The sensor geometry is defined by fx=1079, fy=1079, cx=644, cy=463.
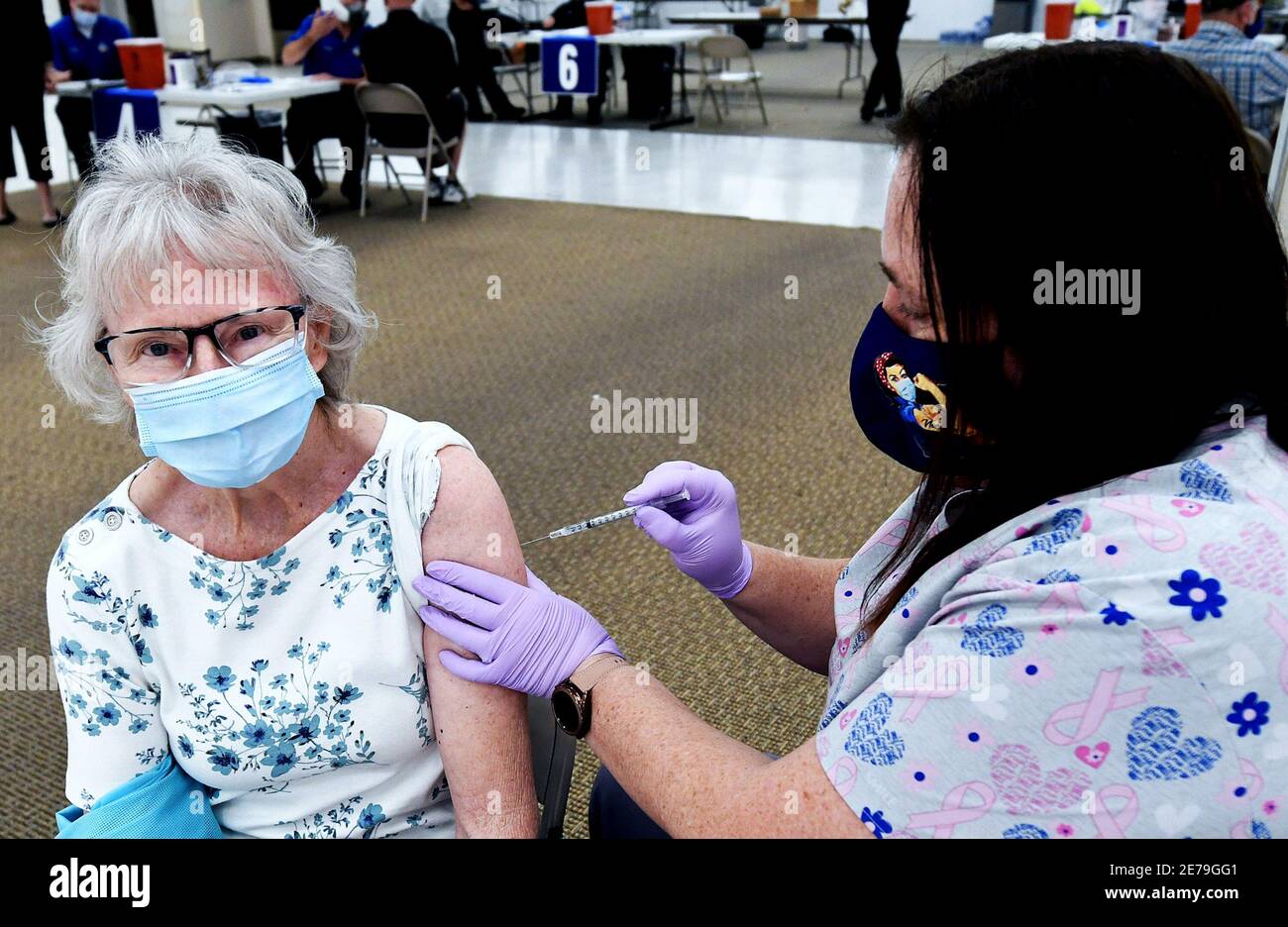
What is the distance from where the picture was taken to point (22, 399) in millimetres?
3820

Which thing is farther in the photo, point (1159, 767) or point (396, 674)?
point (396, 674)

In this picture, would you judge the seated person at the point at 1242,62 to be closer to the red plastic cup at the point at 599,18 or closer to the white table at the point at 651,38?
the white table at the point at 651,38

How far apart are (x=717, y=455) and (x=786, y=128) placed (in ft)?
21.5

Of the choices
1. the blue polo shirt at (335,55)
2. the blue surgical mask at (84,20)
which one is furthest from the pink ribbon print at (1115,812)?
the blue surgical mask at (84,20)

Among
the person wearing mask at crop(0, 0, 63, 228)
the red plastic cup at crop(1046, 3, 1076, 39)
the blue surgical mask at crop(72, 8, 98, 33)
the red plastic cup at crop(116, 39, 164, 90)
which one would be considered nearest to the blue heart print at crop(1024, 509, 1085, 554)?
the red plastic cup at crop(1046, 3, 1076, 39)

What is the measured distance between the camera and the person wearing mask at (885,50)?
338 inches

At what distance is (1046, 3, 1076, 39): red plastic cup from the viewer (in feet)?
19.8

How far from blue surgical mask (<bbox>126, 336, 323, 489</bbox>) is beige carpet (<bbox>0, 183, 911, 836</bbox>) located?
1022 mm

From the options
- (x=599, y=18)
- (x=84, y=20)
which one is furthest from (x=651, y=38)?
(x=84, y=20)

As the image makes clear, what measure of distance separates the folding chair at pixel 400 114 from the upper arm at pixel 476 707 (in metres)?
5.26

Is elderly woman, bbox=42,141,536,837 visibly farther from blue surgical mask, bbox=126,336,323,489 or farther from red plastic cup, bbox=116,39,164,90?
red plastic cup, bbox=116,39,164,90
